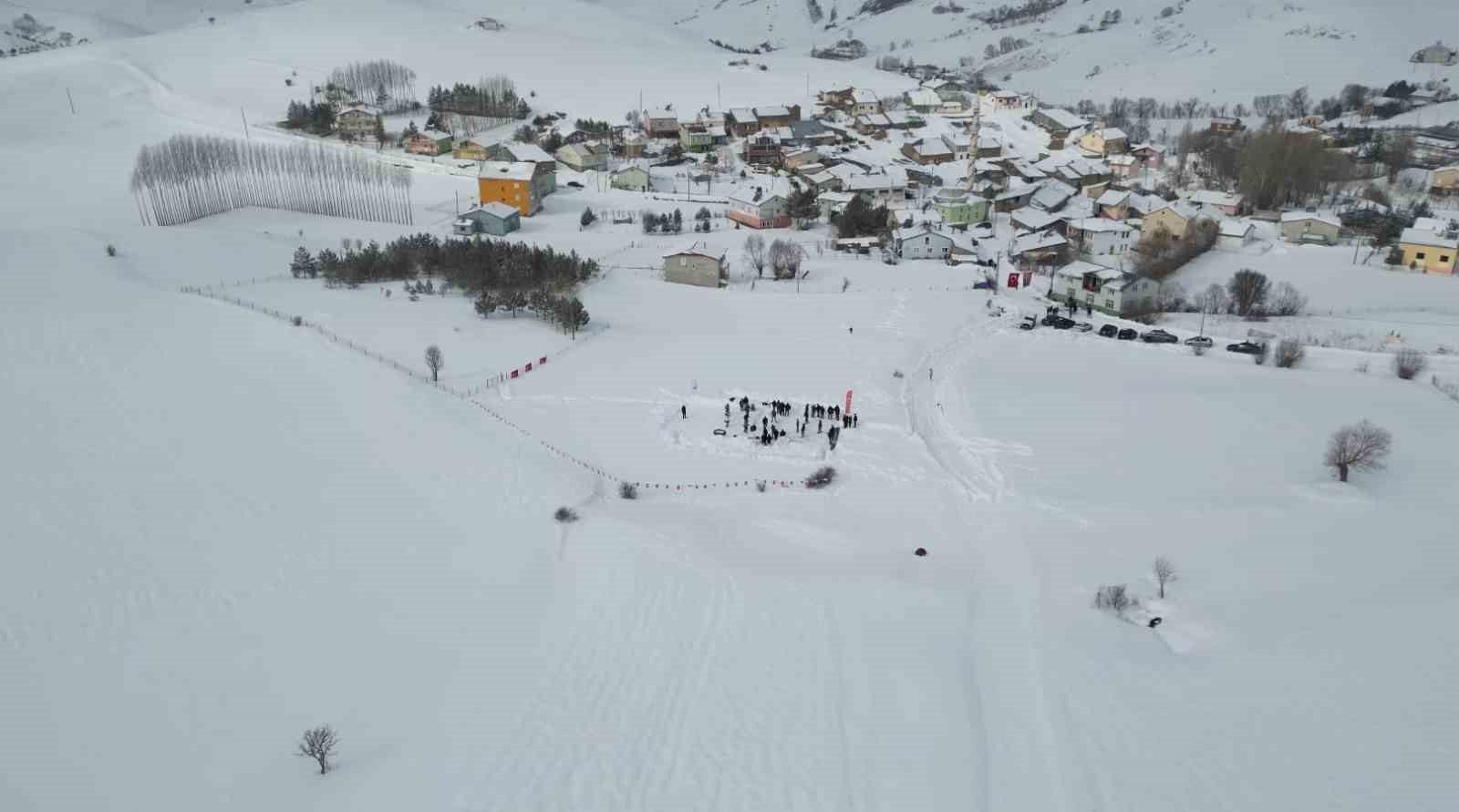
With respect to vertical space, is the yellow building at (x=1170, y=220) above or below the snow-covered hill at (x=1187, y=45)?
below

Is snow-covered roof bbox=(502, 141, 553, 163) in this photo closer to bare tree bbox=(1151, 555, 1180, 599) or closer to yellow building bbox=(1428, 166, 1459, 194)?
bare tree bbox=(1151, 555, 1180, 599)

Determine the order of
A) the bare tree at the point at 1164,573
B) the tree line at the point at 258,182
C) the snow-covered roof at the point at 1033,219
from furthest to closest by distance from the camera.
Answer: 1. the snow-covered roof at the point at 1033,219
2. the tree line at the point at 258,182
3. the bare tree at the point at 1164,573

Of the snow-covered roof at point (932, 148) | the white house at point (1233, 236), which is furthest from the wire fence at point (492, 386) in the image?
the snow-covered roof at point (932, 148)

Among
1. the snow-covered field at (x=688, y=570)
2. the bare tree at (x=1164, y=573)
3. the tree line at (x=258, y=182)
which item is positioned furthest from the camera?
the tree line at (x=258, y=182)

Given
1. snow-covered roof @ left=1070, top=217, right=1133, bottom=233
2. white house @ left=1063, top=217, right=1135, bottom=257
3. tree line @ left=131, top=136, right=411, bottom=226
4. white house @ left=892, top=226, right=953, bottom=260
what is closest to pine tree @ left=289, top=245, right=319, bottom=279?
tree line @ left=131, top=136, right=411, bottom=226

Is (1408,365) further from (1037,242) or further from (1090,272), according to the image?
(1037,242)

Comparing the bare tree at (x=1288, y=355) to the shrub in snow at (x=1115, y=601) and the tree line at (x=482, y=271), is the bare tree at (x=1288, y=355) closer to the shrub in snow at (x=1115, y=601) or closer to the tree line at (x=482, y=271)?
the shrub in snow at (x=1115, y=601)
